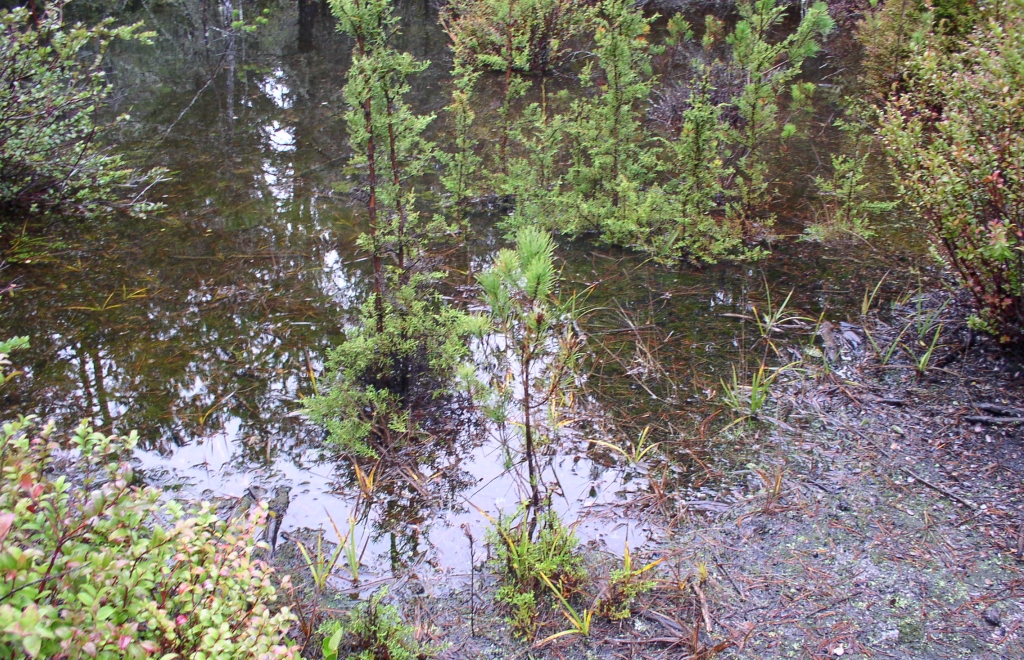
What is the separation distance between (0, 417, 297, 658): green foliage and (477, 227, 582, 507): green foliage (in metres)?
1.39

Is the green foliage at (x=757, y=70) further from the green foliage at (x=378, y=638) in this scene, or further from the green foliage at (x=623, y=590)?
the green foliage at (x=378, y=638)

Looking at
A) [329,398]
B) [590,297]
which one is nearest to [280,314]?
[329,398]

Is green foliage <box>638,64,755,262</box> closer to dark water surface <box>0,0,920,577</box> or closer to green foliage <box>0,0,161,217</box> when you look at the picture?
dark water surface <box>0,0,920,577</box>

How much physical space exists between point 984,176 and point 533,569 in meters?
2.93

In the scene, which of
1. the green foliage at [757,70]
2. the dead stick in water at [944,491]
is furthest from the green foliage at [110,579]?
the green foliage at [757,70]

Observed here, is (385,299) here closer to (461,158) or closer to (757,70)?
(461,158)

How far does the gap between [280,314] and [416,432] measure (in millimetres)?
1625

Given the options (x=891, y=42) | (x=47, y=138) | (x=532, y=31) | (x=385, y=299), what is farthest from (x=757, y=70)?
(x=47, y=138)

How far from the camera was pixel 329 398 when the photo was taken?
3.55 metres

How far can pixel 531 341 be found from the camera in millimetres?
3072

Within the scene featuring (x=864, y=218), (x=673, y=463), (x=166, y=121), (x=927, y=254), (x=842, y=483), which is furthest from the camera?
(x=166, y=121)

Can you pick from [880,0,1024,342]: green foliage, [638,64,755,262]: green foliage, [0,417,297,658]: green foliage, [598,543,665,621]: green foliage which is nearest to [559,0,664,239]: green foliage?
[638,64,755,262]: green foliage

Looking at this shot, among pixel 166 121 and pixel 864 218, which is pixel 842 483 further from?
pixel 166 121

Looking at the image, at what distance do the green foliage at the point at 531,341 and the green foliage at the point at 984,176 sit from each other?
6.80 ft
